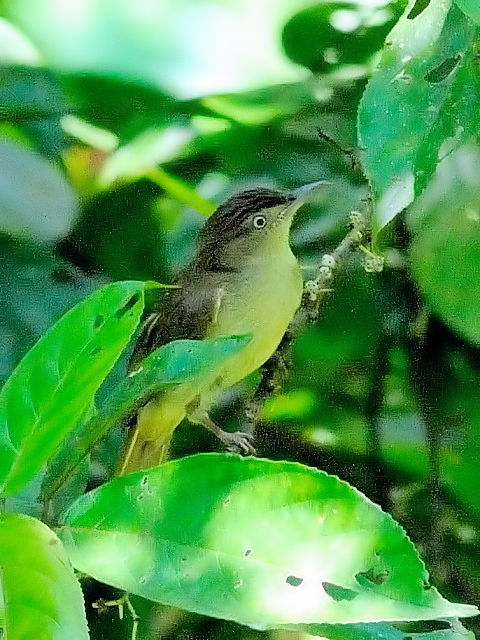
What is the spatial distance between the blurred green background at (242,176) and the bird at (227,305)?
0.03 m

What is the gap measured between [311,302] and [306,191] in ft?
0.32

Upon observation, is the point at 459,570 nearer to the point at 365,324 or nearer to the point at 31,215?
the point at 365,324

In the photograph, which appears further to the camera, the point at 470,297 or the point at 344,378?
the point at 344,378

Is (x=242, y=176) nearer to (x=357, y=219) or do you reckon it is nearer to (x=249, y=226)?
(x=249, y=226)

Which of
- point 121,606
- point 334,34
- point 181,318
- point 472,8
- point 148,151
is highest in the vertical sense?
point 472,8

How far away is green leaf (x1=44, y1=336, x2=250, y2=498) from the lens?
38 cm

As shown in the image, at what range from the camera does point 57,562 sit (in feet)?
1.00

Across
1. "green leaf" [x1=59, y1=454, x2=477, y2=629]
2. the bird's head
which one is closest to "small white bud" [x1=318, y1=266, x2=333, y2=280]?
the bird's head

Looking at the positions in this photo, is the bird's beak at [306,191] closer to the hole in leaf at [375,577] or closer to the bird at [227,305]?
the bird at [227,305]

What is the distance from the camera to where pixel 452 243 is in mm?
615

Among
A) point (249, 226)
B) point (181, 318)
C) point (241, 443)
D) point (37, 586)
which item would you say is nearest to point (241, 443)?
point (241, 443)

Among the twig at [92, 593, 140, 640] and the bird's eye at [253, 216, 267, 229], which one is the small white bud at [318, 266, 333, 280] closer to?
the bird's eye at [253, 216, 267, 229]

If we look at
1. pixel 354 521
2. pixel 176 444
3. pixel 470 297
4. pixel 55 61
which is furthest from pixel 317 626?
pixel 55 61

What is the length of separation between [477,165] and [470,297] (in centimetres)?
11
